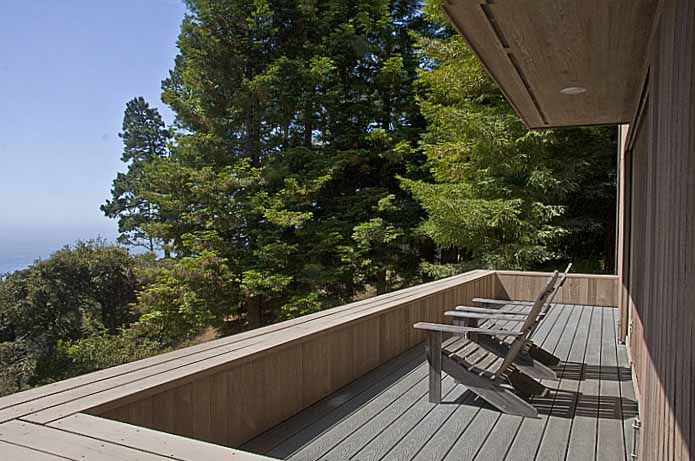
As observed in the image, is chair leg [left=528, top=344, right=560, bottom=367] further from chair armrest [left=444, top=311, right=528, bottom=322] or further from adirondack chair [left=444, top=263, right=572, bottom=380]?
chair armrest [left=444, top=311, right=528, bottom=322]

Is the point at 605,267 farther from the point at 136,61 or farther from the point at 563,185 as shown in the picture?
the point at 136,61

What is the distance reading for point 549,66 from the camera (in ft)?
11.9

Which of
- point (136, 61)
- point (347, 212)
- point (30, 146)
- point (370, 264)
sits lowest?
point (370, 264)

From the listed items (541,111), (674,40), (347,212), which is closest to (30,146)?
(347,212)

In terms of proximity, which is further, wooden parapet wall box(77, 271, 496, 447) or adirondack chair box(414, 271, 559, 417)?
adirondack chair box(414, 271, 559, 417)

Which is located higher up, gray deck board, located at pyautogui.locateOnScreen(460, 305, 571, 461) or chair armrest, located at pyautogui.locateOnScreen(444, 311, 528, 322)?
chair armrest, located at pyautogui.locateOnScreen(444, 311, 528, 322)

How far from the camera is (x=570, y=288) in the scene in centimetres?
819

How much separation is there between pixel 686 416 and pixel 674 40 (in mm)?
1102

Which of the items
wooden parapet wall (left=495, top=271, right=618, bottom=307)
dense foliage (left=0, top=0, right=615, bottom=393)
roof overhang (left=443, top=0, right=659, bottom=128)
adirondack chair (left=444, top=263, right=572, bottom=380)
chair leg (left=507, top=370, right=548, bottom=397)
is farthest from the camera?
dense foliage (left=0, top=0, right=615, bottom=393)

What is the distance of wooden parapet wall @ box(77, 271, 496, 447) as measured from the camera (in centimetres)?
229

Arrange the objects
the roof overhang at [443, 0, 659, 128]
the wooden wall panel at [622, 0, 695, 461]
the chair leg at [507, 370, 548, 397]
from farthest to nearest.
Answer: the chair leg at [507, 370, 548, 397], the roof overhang at [443, 0, 659, 128], the wooden wall panel at [622, 0, 695, 461]

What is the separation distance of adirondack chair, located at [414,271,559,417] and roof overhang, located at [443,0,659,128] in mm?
1437

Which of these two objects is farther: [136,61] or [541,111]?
[136,61]

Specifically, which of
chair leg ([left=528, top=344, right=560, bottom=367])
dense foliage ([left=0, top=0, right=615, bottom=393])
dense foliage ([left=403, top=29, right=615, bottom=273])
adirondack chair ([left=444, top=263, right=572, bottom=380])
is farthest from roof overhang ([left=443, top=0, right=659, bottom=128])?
dense foliage ([left=0, top=0, right=615, bottom=393])
